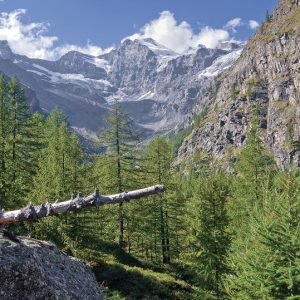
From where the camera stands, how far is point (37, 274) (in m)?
10.4

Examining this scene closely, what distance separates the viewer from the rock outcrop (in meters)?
9.88

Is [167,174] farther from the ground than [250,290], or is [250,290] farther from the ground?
[167,174]

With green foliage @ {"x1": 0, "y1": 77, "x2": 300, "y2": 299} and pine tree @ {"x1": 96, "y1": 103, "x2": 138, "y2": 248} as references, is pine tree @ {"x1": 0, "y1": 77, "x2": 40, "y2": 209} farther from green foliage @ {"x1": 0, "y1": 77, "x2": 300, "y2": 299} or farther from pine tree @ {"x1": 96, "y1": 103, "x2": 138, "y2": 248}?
pine tree @ {"x1": 96, "y1": 103, "x2": 138, "y2": 248}

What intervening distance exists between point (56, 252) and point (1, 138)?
21.5 metres

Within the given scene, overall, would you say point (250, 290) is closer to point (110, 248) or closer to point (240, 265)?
point (240, 265)

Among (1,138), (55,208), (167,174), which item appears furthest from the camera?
(167,174)

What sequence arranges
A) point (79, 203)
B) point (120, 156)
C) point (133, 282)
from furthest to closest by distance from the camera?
point (120, 156) < point (133, 282) < point (79, 203)

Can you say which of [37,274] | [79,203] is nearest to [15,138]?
[37,274]

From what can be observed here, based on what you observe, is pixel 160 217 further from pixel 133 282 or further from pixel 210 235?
pixel 133 282

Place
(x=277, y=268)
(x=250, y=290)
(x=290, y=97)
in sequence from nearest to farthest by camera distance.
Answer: (x=277, y=268) → (x=250, y=290) → (x=290, y=97)

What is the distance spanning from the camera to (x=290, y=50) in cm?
19975

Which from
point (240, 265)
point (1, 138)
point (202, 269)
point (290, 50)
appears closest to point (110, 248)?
point (202, 269)

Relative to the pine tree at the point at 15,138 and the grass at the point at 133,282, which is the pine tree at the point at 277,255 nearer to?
the grass at the point at 133,282

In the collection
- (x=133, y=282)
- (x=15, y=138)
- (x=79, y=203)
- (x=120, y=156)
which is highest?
(x=15, y=138)
